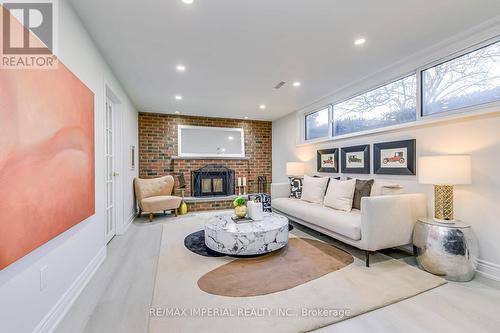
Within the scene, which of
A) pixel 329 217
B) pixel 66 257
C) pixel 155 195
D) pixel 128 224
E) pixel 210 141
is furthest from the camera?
pixel 210 141

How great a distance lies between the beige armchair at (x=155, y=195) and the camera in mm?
4246

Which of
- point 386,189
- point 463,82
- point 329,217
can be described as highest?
point 463,82

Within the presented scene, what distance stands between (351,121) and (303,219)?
1.88m

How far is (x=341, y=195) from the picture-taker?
10.1 feet

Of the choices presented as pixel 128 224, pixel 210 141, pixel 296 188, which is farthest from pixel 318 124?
pixel 128 224

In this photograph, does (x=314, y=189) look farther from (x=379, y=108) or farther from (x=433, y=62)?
(x=433, y=62)

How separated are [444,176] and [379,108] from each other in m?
1.56

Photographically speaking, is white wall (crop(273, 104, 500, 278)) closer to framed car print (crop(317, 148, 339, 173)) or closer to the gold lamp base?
the gold lamp base

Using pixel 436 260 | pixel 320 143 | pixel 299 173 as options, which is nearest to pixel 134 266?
pixel 436 260

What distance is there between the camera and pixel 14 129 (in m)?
1.13

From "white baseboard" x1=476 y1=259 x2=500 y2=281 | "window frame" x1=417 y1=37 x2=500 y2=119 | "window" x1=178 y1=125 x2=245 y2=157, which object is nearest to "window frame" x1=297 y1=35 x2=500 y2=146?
"window frame" x1=417 y1=37 x2=500 y2=119

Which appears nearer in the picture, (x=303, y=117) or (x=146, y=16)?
(x=146, y=16)

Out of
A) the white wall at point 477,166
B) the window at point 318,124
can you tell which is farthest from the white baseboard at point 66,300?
the window at point 318,124

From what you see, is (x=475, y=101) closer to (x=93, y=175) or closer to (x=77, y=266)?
(x=93, y=175)
